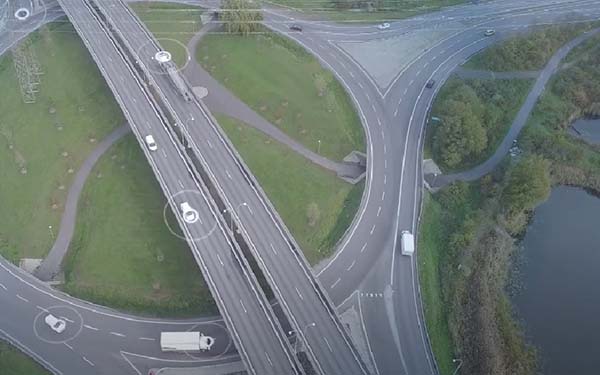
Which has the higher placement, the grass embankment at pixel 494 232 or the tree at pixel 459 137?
the tree at pixel 459 137

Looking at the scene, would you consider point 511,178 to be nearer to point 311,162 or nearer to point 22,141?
point 311,162

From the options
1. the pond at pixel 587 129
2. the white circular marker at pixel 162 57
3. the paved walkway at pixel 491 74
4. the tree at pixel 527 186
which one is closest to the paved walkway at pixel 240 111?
the white circular marker at pixel 162 57

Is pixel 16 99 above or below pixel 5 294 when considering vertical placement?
above

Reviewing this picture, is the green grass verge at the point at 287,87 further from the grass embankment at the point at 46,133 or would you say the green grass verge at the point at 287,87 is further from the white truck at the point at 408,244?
the grass embankment at the point at 46,133

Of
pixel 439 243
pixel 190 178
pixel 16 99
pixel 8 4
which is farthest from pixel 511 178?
pixel 8 4

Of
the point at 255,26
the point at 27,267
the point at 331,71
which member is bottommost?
the point at 27,267

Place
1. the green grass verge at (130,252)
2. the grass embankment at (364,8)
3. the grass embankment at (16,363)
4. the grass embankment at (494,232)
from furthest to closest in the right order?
the grass embankment at (364,8), the green grass verge at (130,252), the grass embankment at (494,232), the grass embankment at (16,363)
